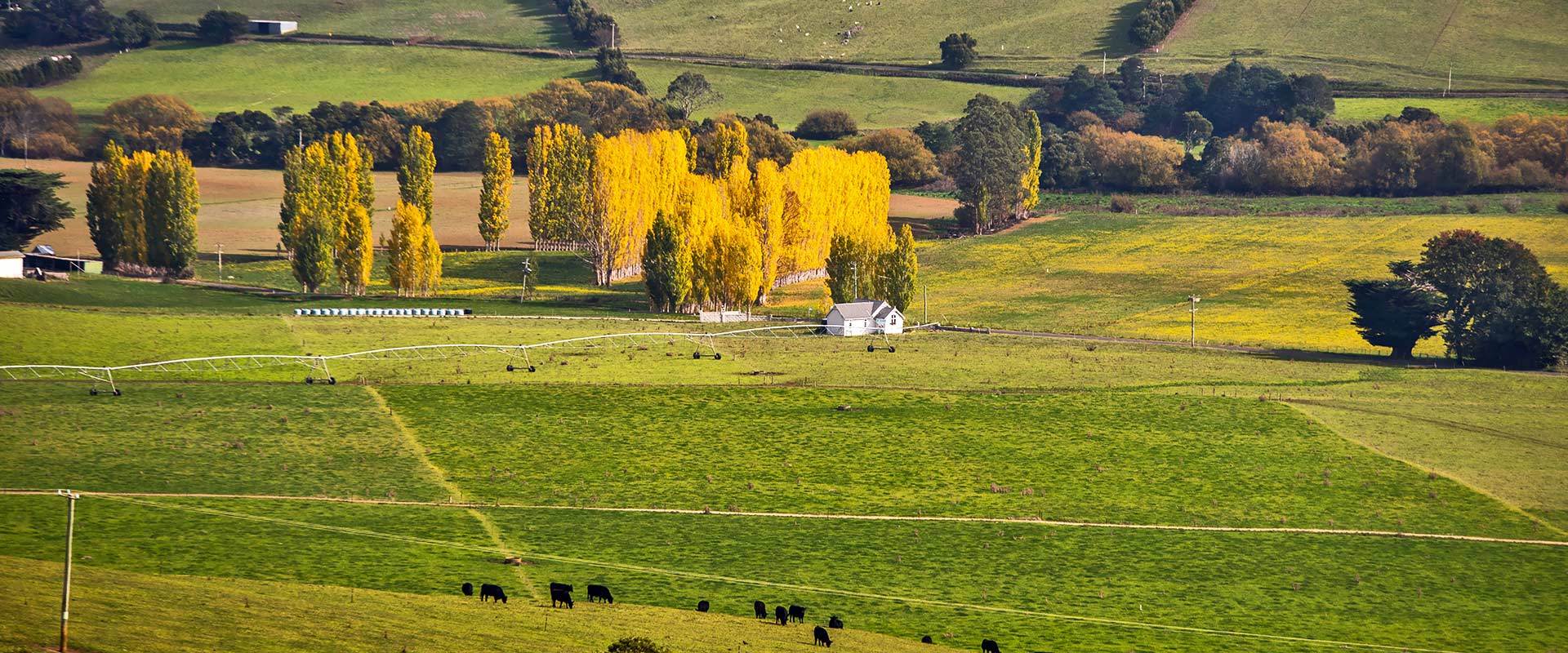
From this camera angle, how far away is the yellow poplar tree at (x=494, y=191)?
574ft

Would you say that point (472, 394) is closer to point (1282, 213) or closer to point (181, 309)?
point (181, 309)

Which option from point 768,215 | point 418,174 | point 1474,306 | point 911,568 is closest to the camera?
point 911,568

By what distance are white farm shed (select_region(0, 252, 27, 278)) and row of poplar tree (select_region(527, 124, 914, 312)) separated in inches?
1905

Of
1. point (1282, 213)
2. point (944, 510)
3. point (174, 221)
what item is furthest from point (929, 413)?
point (1282, 213)

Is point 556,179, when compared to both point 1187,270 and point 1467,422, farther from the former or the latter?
point 1467,422

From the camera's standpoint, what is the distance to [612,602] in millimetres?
62281

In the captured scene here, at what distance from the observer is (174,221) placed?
153 metres

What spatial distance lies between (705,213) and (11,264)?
58580 millimetres

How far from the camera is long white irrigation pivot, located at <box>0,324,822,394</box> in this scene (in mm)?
101250

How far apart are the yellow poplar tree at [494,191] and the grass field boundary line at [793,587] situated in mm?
101655

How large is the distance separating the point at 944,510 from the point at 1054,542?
6797mm

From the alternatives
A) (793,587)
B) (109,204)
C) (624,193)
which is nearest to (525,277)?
(624,193)

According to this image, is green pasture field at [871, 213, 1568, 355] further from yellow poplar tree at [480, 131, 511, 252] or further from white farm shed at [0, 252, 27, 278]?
white farm shed at [0, 252, 27, 278]

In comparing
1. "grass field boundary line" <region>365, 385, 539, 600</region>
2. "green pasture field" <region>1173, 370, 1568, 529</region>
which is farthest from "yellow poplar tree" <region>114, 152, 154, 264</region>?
"green pasture field" <region>1173, 370, 1568, 529</region>
